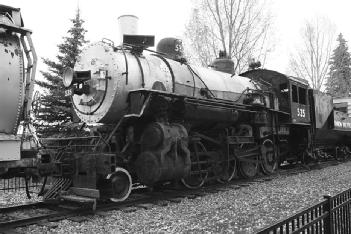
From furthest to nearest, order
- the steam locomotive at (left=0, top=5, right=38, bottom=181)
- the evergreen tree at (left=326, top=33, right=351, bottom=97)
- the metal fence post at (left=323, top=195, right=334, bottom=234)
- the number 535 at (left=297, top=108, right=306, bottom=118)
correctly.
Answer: the evergreen tree at (left=326, top=33, right=351, bottom=97)
the number 535 at (left=297, top=108, right=306, bottom=118)
the steam locomotive at (left=0, top=5, right=38, bottom=181)
the metal fence post at (left=323, top=195, right=334, bottom=234)

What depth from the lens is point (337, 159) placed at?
61.7 ft

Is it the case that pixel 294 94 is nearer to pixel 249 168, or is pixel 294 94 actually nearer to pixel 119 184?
pixel 249 168

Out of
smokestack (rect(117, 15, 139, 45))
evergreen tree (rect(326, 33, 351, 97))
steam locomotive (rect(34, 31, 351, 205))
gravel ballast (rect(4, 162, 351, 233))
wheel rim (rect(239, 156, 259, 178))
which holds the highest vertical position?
evergreen tree (rect(326, 33, 351, 97))

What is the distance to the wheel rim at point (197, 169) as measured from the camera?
932 centimetres

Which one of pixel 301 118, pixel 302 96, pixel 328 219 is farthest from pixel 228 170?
pixel 328 219

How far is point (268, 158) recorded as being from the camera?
12.4 m

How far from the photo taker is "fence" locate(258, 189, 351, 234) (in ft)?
11.2

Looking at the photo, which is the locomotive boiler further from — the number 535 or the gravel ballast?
the number 535

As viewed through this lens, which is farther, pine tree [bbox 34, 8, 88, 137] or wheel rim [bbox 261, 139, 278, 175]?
pine tree [bbox 34, 8, 88, 137]

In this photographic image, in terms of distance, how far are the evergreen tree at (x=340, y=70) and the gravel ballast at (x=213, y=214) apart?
4029cm

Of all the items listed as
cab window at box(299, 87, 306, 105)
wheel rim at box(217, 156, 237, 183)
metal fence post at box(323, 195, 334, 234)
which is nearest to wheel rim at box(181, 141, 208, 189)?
wheel rim at box(217, 156, 237, 183)

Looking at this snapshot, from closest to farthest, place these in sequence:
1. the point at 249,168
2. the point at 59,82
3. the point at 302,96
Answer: the point at 249,168 → the point at 302,96 → the point at 59,82

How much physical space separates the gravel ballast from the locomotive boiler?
2.57ft

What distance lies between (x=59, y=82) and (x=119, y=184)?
1108cm
